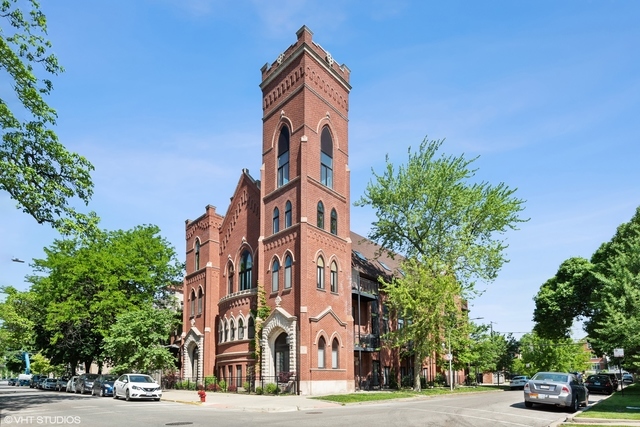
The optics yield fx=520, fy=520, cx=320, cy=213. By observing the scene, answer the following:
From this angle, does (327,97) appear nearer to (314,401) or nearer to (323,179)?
(323,179)

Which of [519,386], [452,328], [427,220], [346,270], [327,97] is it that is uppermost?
[327,97]

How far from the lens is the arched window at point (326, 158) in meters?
35.6

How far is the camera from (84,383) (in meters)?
37.2

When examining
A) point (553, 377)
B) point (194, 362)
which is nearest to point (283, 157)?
point (194, 362)

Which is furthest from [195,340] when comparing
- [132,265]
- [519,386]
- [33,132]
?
[519,386]

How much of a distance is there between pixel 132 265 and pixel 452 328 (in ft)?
90.7

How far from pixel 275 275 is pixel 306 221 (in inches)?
175

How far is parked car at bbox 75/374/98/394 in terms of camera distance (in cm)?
3659

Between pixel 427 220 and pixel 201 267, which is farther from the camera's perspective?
pixel 201 267

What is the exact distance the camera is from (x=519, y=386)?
46719mm

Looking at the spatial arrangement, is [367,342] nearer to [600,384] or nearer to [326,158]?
[326,158]

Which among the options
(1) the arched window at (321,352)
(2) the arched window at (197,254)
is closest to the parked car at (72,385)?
(2) the arched window at (197,254)

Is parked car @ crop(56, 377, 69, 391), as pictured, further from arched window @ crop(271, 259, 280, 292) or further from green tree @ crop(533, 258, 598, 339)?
green tree @ crop(533, 258, 598, 339)

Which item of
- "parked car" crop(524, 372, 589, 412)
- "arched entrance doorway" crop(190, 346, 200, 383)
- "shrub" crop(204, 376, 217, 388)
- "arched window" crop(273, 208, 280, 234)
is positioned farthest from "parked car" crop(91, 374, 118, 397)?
"parked car" crop(524, 372, 589, 412)
